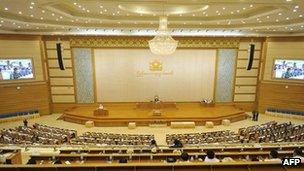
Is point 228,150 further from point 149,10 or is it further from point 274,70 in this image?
point 274,70

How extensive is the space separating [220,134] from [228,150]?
4.28m

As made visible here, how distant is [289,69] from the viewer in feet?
61.2

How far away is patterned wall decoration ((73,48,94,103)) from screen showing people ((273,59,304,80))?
14.3m

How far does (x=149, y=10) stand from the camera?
1279cm

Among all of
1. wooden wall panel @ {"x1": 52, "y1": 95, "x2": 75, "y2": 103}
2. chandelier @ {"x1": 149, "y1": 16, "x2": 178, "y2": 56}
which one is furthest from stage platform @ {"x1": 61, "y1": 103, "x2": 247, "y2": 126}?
chandelier @ {"x1": 149, "y1": 16, "x2": 178, "y2": 56}

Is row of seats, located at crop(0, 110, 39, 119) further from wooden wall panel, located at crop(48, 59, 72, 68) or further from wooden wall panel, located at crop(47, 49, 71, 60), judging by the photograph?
wooden wall panel, located at crop(47, 49, 71, 60)

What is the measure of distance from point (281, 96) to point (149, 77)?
33.7 feet

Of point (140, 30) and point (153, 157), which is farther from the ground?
point (140, 30)

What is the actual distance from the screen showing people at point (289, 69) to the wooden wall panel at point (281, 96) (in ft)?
2.17

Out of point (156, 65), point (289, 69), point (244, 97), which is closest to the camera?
point (289, 69)

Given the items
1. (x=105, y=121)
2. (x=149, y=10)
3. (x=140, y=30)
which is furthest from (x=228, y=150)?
(x=140, y=30)

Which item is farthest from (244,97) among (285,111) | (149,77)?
(149,77)

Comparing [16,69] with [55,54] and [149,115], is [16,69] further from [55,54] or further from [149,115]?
[149,115]

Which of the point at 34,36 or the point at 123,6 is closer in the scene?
the point at 123,6
